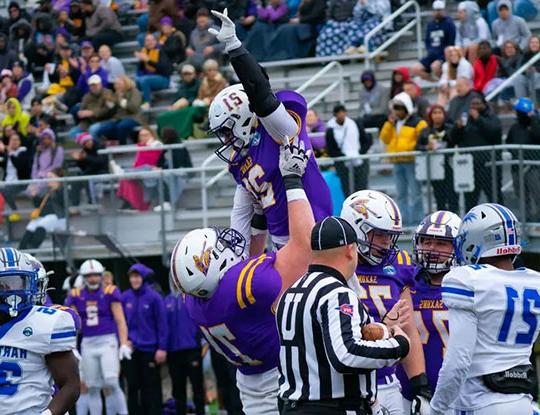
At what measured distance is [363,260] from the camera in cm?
801

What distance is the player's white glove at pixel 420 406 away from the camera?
7.67 metres

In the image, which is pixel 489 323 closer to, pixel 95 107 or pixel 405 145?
pixel 405 145

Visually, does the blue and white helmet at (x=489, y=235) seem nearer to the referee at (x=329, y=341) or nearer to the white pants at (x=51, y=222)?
the referee at (x=329, y=341)

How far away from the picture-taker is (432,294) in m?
8.13

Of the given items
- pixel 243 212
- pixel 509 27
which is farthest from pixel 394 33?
pixel 243 212

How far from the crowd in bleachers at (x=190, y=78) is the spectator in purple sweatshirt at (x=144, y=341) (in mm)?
1105

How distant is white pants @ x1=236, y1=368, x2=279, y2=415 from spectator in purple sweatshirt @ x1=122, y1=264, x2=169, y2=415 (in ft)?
24.4

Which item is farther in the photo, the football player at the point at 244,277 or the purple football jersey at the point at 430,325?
the purple football jersey at the point at 430,325

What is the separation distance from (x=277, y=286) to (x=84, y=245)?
375 inches

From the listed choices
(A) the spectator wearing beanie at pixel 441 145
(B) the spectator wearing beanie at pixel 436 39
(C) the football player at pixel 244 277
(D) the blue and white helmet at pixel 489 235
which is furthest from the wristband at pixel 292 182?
(B) the spectator wearing beanie at pixel 436 39

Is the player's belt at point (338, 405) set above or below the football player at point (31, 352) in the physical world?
below

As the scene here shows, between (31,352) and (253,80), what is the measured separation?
1.82 meters

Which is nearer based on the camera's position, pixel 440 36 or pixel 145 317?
pixel 145 317

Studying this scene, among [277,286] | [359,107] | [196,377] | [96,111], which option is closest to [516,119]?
[359,107]
